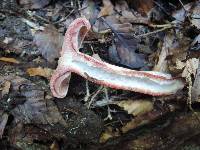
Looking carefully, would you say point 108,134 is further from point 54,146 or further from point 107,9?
point 107,9

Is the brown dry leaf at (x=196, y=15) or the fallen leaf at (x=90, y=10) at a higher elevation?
the brown dry leaf at (x=196, y=15)

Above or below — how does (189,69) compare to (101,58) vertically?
above

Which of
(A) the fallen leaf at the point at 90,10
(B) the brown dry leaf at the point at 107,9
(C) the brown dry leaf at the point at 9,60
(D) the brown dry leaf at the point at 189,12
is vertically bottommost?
(C) the brown dry leaf at the point at 9,60

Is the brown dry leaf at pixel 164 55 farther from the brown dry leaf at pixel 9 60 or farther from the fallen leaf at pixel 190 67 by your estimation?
the brown dry leaf at pixel 9 60

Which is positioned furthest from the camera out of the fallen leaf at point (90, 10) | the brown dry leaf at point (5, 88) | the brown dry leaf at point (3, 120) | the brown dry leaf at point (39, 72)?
the fallen leaf at point (90, 10)

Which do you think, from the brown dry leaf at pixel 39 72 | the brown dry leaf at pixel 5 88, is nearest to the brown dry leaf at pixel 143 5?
the brown dry leaf at pixel 39 72

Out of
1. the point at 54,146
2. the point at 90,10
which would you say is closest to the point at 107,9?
the point at 90,10
